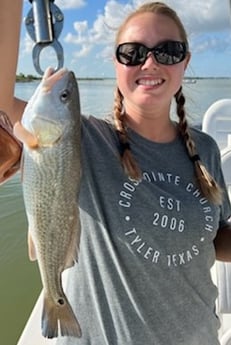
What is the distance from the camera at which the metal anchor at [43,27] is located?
48.9 inches

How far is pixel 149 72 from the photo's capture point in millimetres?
1585

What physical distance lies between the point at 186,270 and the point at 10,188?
7.47m

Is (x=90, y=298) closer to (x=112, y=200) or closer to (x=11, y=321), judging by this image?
(x=112, y=200)

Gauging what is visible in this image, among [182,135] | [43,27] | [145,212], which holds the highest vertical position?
[43,27]

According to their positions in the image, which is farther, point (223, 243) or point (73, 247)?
point (223, 243)

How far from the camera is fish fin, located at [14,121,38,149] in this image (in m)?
1.14

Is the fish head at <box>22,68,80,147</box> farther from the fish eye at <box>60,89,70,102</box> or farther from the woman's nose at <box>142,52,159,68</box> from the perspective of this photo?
the woman's nose at <box>142,52,159,68</box>

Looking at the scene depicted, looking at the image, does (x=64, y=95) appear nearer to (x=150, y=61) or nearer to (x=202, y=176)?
(x=150, y=61)

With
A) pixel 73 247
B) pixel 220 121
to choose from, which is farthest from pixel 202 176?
pixel 220 121

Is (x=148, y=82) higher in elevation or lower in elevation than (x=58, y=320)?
higher

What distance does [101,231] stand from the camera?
57.9 inches

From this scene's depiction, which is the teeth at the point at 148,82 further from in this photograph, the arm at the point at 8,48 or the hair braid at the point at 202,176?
the arm at the point at 8,48

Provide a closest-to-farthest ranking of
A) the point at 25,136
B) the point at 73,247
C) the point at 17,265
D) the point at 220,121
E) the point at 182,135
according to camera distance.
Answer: the point at 25,136 → the point at 73,247 → the point at 182,135 → the point at 220,121 → the point at 17,265

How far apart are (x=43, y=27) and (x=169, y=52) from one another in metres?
0.50
